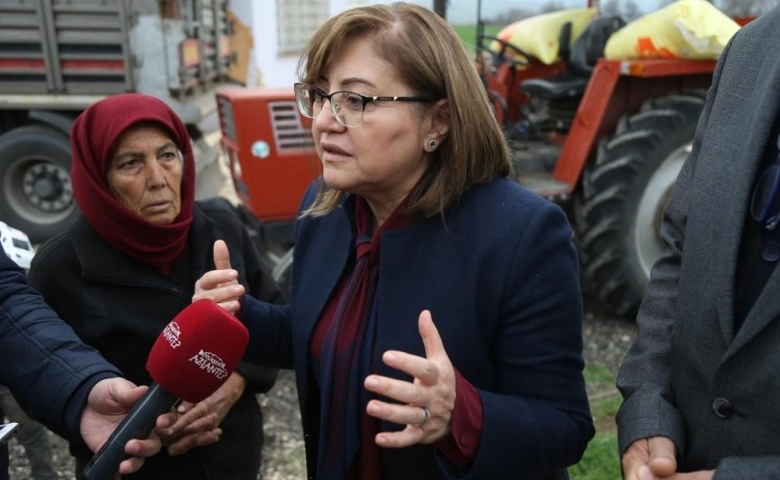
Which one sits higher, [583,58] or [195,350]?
[583,58]

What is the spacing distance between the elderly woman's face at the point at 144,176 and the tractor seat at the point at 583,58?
3.23 m

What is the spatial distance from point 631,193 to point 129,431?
3.64m

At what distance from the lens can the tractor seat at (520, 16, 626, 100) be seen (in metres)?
4.84

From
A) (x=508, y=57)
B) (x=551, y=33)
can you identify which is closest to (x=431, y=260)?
(x=551, y=33)

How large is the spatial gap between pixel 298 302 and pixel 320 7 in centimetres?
1267

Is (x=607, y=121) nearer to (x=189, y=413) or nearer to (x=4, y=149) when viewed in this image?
(x=189, y=413)

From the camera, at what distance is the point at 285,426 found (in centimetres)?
371

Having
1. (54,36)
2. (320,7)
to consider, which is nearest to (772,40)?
(54,36)

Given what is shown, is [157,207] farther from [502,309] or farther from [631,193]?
[631,193]

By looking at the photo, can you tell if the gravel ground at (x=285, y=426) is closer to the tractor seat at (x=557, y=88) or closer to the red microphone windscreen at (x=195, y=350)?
the tractor seat at (x=557, y=88)

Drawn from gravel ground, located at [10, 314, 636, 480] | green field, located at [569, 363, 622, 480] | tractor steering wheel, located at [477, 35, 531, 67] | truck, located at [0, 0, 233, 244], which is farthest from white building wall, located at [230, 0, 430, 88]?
green field, located at [569, 363, 622, 480]

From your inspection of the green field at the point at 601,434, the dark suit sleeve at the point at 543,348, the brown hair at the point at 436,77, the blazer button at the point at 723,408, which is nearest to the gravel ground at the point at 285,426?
the green field at the point at 601,434

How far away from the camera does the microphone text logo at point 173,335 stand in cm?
153

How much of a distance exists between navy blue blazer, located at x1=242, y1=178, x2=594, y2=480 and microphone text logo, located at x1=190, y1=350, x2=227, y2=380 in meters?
→ 0.34
